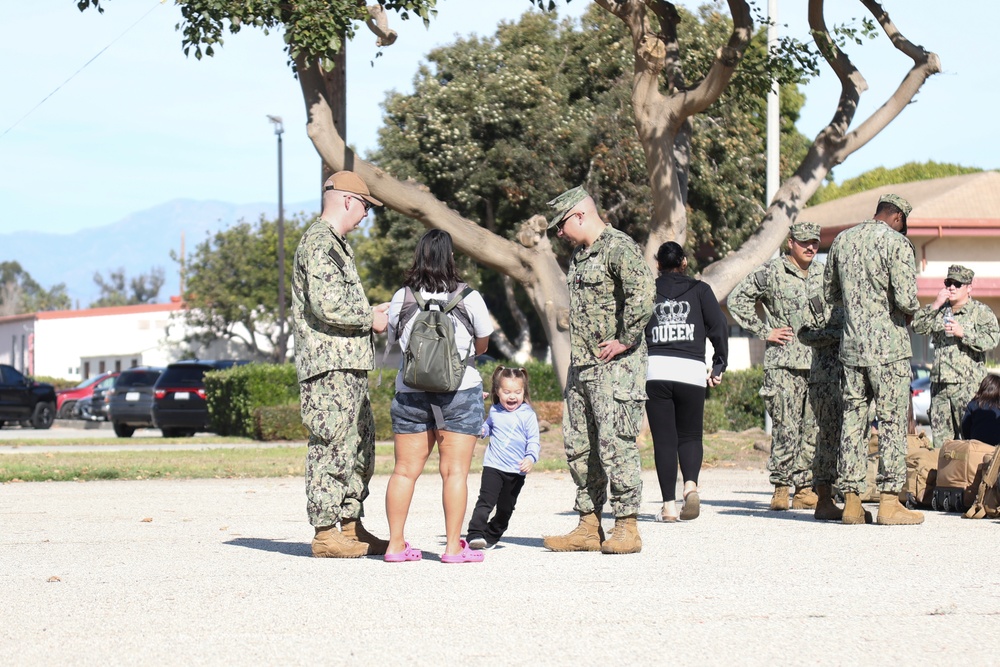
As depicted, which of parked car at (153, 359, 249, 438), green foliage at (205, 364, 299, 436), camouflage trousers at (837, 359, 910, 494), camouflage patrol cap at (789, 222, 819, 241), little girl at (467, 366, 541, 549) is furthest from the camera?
parked car at (153, 359, 249, 438)

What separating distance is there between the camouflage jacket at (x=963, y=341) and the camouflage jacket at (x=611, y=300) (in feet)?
15.0

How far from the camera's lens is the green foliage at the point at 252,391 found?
80.6 feet

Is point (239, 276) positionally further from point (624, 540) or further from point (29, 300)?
point (29, 300)

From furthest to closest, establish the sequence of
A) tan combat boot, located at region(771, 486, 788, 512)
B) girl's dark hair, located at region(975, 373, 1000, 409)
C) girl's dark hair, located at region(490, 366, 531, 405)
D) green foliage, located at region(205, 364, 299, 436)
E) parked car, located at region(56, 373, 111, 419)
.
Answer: parked car, located at region(56, 373, 111, 419), green foliage, located at region(205, 364, 299, 436), tan combat boot, located at region(771, 486, 788, 512), girl's dark hair, located at region(975, 373, 1000, 409), girl's dark hair, located at region(490, 366, 531, 405)

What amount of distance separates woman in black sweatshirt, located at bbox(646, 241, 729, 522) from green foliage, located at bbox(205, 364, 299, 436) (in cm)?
A: 1461

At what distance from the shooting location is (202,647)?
536 cm

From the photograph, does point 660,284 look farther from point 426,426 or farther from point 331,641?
point 331,641

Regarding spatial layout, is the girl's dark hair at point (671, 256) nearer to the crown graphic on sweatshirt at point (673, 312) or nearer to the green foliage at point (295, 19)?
the crown graphic on sweatshirt at point (673, 312)

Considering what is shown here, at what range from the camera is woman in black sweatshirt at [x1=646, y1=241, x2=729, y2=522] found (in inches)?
388

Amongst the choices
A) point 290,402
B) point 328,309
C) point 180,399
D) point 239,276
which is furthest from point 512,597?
Result: point 239,276

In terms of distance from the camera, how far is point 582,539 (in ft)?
27.3

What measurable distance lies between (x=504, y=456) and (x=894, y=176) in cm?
5829

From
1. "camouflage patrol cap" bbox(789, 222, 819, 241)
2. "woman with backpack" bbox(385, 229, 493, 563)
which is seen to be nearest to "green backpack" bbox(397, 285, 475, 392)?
"woman with backpack" bbox(385, 229, 493, 563)

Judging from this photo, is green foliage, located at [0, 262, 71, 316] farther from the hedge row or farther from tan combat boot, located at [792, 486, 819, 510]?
tan combat boot, located at [792, 486, 819, 510]
